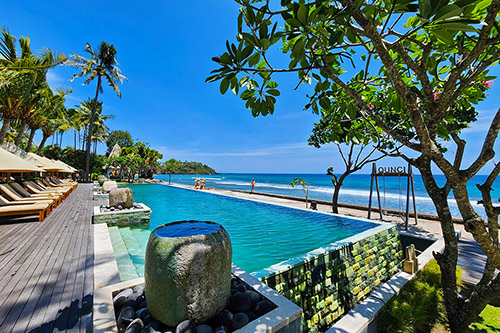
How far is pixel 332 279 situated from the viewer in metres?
4.05

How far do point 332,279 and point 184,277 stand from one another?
3329mm

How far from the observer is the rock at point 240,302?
2.21 meters

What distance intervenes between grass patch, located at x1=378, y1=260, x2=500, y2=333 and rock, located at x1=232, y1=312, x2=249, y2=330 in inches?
121

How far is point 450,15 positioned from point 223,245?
2382 mm

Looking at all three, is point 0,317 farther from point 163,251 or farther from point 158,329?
point 163,251

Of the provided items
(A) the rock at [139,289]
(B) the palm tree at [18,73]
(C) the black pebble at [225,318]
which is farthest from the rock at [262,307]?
(B) the palm tree at [18,73]

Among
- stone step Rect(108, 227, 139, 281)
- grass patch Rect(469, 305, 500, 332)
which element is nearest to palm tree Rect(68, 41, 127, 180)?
stone step Rect(108, 227, 139, 281)

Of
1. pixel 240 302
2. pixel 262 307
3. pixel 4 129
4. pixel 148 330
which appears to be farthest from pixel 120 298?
pixel 4 129

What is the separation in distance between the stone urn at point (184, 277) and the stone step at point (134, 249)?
8.16 feet

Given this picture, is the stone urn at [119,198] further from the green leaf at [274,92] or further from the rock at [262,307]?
the green leaf at [274,92]

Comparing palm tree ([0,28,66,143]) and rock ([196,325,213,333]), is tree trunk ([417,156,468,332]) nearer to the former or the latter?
rock ([196,325,213,333])

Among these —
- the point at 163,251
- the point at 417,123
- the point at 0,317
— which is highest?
the point at 417,123

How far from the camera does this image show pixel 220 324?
2051mm

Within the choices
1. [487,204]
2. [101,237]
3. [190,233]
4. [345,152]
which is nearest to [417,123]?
[487,204]
